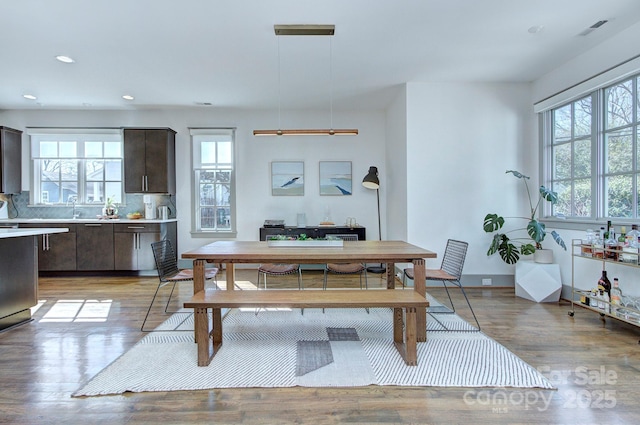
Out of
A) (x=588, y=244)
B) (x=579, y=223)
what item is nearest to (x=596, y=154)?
(x=579, y=223)

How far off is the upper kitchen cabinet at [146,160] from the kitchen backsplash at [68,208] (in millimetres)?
349

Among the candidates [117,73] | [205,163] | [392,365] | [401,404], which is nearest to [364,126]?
[205,163]

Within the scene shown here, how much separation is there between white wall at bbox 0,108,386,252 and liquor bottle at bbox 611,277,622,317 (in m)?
3.38

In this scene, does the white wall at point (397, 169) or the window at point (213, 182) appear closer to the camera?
the white wall at point (397, 169)

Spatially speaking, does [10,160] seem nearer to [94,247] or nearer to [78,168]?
[78,168]

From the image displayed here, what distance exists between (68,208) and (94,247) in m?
1.14

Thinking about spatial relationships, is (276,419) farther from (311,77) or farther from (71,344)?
(311,77)

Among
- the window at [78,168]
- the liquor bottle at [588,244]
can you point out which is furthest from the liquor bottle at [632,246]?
the window at [78,168]

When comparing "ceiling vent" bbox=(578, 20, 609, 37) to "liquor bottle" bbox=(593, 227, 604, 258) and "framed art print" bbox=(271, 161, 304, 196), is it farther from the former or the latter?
"framed art print" bbox=(271, 161, 304, 196)

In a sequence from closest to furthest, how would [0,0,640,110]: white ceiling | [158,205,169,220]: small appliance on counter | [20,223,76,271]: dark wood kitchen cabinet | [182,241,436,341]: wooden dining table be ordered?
[182,241,436,341]: wooden dining table
[0,0,640,110]: white ceiling
[20,223,76,271]: dark wood kitchen cabinet
[158,205,169,220]: small appliance on counter

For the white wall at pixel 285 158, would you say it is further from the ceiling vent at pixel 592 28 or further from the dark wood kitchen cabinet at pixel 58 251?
the ceiling vent at pixel 592 28

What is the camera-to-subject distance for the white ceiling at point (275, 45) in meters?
2.84

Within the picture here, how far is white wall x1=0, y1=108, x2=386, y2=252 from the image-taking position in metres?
5.94

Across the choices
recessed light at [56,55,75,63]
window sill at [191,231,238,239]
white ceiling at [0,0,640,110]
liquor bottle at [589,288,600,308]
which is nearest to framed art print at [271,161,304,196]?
window sill at [191,231,238,239]
